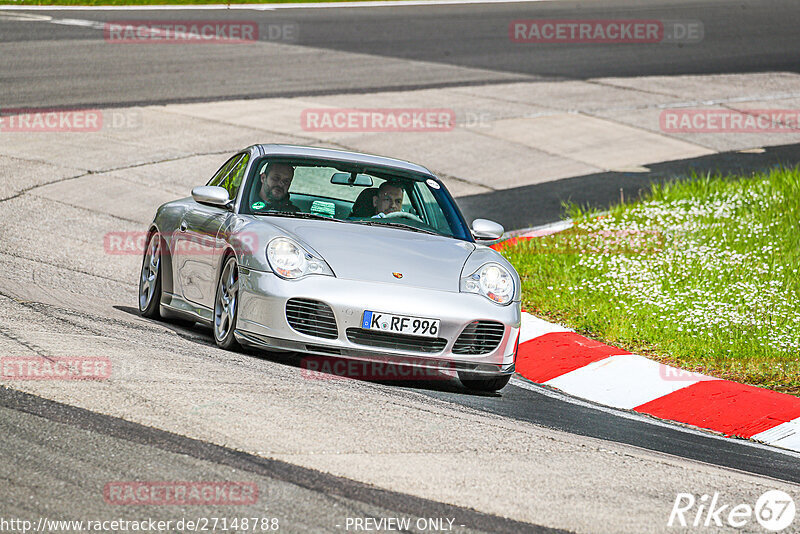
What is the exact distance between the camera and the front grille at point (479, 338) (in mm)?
6859

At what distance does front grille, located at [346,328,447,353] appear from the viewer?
6648 millimetres

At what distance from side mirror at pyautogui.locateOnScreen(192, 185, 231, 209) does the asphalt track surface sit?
0.92 meters

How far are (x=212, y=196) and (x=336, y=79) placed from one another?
42.1ft

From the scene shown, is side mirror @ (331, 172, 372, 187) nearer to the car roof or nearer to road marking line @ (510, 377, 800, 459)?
the car roof

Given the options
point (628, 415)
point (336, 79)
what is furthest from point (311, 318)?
point (336, 79)

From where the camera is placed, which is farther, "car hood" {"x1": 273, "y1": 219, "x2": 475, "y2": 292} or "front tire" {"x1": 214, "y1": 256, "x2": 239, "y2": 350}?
"front tire" {"x1": 214, "y1": 256, "x2": 239, "y2": 350}

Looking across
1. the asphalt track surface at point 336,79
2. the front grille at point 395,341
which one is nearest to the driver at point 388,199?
the asphalt track surface at point 336,79

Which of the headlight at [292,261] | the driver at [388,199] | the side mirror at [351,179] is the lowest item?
the headlight at [292,261]

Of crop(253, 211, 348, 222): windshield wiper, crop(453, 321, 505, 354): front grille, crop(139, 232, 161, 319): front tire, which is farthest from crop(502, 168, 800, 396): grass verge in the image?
crop(139, 232, 161, 319): front tire

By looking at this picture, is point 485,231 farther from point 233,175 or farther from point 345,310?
point 233,175

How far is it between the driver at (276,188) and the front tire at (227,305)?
57cm

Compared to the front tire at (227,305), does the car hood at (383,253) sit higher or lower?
higher

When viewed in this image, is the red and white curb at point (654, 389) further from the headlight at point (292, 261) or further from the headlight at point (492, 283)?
the headlight at point (292, 261)

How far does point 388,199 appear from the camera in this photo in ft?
25.9
